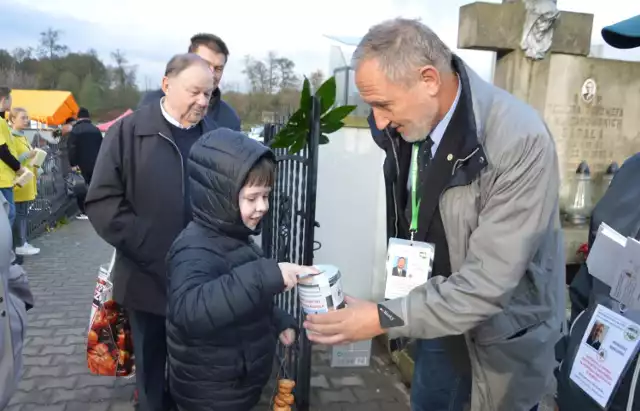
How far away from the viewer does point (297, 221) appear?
3.45 meters

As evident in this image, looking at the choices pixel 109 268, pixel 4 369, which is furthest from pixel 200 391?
pixel 109 268

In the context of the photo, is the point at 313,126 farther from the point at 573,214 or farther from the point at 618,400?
the point at 573,214

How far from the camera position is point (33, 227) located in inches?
330

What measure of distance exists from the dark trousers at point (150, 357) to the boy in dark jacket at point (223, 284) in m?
0.78

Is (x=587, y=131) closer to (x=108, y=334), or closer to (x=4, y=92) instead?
(x=108, y=334)

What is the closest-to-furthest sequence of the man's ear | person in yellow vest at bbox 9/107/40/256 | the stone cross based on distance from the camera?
the man's ear
the stone cross
person in yellow vest at bbox 9/107/40/256

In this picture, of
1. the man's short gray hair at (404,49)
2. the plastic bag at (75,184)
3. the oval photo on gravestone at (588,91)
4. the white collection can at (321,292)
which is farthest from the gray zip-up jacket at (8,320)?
the plastic bag at (75,184)

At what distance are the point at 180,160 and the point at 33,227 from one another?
6942 mm

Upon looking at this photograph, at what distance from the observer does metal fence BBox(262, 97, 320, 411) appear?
3.00m

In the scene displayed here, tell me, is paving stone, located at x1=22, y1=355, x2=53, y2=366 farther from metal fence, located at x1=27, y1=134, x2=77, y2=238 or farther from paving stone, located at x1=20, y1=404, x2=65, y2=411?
metal fence, located at x1=27, y1=134, x2=77, y2=238

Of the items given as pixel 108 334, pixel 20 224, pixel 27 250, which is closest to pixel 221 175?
pixel 108 334

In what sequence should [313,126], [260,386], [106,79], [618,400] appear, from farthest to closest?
[106,79] → [313,126] → [260,386] → [618,400]

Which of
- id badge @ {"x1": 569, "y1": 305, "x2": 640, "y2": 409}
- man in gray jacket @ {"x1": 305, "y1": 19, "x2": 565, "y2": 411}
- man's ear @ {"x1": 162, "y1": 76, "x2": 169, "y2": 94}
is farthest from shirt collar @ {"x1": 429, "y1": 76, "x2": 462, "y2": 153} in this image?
man's ear @ {"x1": 162, "y1": 76, "x2": 169, "y2": 94}

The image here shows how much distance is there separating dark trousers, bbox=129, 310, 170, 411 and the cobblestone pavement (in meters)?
0.54
